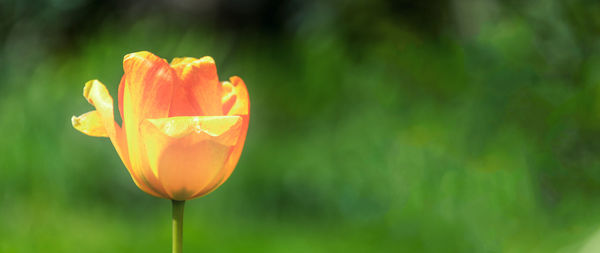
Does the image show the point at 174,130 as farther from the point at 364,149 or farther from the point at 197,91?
the point at 364,149

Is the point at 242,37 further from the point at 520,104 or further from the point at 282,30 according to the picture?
the point at 520,104

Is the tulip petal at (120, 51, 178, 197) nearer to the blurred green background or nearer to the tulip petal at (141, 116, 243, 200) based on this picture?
the tulip petal at (141, 116, 243, 200)

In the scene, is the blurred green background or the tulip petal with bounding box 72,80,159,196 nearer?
the tulip petal with bounding box 72,80,159,196

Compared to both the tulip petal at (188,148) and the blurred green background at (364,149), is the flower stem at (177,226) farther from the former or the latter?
the blurred green background at (364,149)

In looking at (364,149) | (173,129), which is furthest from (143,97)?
(364,149)

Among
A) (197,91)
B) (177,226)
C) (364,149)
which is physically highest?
(364,149)

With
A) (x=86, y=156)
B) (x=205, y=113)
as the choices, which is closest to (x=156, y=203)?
(x=86, y=156)

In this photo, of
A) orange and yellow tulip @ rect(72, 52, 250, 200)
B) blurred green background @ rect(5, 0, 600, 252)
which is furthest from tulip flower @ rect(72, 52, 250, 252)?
blurred green background @ rect(5, 0, 600, 252)
